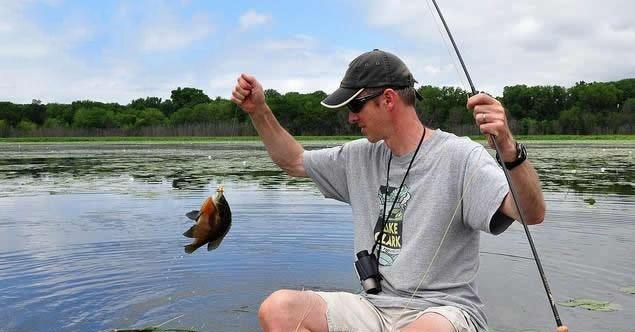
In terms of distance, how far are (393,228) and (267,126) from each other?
41.2 inches

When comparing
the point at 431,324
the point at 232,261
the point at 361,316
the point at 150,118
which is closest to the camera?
the point at 431,324

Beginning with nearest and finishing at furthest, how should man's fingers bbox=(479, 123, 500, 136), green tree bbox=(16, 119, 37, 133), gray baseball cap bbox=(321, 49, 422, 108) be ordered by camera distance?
1. man's fingers bbox=(479, 123, 500, 136)
2. gray baseball cap bbox=(321, 49, 422, 108)
3. green tree bbox=(16, 119, 37, 133)

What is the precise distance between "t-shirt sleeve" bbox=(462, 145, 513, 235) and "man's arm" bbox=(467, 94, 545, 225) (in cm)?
5

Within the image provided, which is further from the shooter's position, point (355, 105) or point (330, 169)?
point (330, 169)

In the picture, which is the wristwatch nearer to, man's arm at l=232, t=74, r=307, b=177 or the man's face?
the man's face

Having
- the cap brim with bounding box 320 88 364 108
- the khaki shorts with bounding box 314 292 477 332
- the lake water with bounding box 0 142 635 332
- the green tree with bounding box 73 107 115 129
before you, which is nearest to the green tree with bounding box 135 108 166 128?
the green tree with bounding box 73 107 115 129

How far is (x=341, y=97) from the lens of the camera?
3.13 metres

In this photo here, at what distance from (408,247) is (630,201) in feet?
30.7

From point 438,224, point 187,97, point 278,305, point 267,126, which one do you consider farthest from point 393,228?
point 187,97

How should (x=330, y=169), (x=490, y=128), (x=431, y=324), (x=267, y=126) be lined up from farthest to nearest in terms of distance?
(x=267, y=126) → (x=330, y=169) → (x=431, y=324) → (x=490, y=128)

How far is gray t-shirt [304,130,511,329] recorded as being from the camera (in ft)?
9.37

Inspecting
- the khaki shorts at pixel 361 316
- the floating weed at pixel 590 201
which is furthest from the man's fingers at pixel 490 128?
the floating weed at pixel 590 201

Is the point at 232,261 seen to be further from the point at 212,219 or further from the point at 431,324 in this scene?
the point at 431,324

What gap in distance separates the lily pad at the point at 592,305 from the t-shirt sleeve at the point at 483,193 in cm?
270
